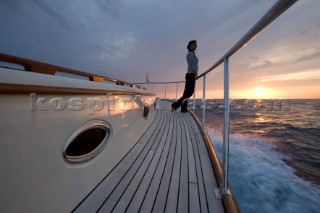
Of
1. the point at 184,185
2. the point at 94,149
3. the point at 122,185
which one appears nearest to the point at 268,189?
the point at 184,185

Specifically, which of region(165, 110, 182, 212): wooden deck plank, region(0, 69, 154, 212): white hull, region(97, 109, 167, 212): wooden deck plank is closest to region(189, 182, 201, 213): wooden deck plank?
region(165, 110, 182, 212): wooden deck plank

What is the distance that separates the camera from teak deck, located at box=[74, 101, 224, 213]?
1042 millimetres

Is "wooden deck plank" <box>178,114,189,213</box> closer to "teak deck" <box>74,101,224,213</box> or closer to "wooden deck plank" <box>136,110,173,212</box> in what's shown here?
"teak deck" <box>74,101,224,213</box>

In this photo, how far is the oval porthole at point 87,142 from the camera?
0.98 metres

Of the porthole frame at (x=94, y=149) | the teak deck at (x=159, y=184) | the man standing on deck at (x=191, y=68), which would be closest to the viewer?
the porthole frame at (x=94, y=149)

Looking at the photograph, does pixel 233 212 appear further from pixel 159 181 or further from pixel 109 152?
pixel 109 152

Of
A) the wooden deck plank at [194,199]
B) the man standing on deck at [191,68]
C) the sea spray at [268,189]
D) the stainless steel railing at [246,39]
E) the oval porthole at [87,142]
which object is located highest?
the man standing on deck at [191,68]

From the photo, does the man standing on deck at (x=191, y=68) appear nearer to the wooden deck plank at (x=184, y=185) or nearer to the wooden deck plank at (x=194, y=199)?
the wooden deck plank at (x=184, y=185)

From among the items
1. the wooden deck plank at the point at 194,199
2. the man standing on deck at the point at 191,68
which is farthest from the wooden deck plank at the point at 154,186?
the man standing on deck at the point at 191,68

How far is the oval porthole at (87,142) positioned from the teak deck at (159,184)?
33 centimetres

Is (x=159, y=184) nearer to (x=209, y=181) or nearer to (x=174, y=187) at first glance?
(x=174, y=187)

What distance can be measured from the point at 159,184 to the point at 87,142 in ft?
2.43

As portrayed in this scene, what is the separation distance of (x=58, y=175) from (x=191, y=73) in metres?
3.19

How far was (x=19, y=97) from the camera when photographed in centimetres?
65
